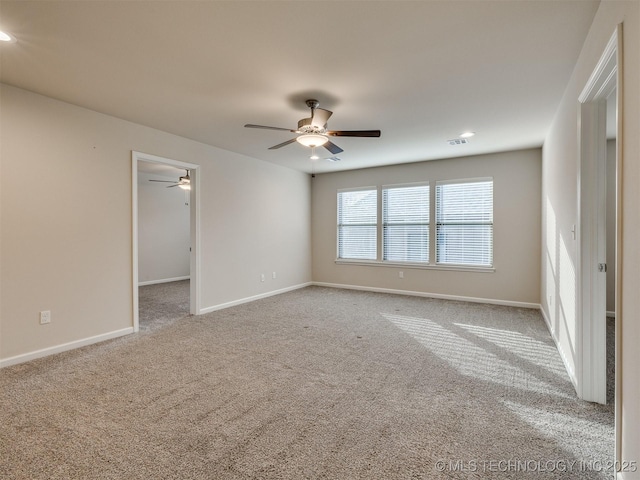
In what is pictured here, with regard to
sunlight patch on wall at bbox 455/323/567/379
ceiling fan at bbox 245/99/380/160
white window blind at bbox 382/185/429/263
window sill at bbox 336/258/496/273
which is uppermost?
ceiling fan at bbox 245/99/380/160

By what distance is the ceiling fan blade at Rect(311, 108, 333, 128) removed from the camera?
3088 millimetres

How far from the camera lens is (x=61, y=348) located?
329 centimetres

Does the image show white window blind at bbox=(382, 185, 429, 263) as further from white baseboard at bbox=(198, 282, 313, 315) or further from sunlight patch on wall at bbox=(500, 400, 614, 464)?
sunlight patch on wall at bbox=(500, 400, 614, 464)

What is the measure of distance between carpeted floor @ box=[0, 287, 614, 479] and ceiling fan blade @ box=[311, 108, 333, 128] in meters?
2.32

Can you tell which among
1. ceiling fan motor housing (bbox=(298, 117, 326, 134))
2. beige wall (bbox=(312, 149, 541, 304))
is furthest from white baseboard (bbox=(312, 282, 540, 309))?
ceiling fan motor housing (bbox=(298, 117, 326, 134))

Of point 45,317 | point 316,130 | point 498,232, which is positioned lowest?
point 45,317

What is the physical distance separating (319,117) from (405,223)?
362cm

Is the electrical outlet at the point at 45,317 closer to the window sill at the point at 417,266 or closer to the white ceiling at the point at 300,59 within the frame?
the white ceiling at the point at 300,59

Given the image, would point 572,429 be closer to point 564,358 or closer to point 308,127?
point 564,358

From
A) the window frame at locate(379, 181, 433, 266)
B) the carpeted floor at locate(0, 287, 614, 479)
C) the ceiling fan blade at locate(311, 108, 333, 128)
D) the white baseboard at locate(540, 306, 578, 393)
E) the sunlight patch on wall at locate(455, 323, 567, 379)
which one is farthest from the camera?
the window frame at locate(379, 181, 433, 266)

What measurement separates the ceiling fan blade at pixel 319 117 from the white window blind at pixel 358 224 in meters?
3.54

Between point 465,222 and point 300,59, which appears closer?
point 300,59

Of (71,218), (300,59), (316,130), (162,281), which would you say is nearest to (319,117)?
(316,130)

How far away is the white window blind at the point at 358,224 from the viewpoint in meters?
6.62
